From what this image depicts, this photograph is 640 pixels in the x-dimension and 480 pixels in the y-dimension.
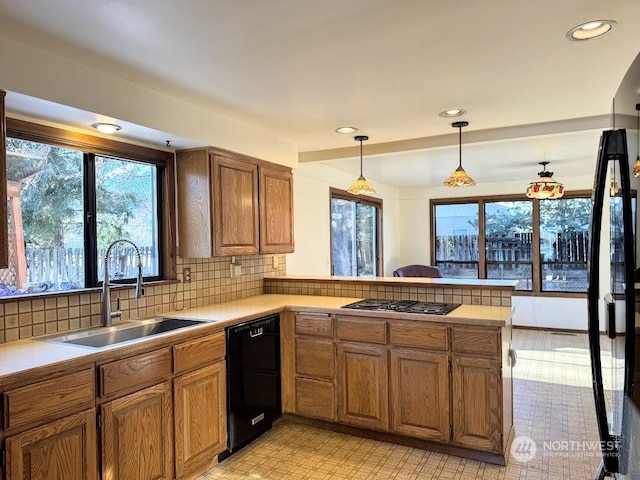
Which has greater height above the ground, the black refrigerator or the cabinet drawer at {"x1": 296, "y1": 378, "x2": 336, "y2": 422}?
the black refrigerator

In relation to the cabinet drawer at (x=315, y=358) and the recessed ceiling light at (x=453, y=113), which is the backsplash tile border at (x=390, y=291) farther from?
the recessed ceiling light at (x=453, y=113)

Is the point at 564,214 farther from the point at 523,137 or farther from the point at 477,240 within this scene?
the point at 523,137

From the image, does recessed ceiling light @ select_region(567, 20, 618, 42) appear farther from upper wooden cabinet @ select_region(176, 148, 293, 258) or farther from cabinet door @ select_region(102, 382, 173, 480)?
cabinet door @ select_region(102, 382, 173, 480)

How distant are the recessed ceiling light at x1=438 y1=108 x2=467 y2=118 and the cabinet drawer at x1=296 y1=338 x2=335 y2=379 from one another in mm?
1838

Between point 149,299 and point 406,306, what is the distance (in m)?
1.78

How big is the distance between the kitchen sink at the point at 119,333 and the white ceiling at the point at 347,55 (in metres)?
1.19

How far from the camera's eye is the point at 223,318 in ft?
9.10

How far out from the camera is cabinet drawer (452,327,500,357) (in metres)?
2.56

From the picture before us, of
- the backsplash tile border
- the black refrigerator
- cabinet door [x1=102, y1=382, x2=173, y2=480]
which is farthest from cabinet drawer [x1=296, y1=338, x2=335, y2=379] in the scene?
the black refrigerator

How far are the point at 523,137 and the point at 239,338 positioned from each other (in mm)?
2739

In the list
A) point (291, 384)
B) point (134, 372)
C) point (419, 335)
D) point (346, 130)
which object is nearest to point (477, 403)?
point (419, 335)

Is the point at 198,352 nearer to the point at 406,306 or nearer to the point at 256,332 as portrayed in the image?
the point at 256,332

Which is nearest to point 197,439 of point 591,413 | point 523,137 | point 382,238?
point 591,413

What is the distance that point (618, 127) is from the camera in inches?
38.6
